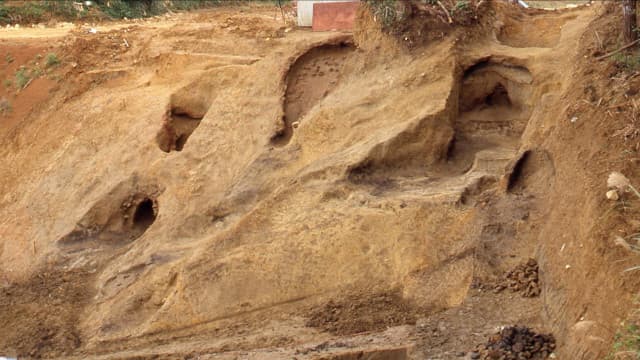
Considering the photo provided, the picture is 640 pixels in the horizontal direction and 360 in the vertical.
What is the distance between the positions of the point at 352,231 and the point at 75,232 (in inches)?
187

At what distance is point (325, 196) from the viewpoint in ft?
30.8

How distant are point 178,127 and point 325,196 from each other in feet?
13.7

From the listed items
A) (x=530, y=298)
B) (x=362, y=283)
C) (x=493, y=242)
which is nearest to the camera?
(x=530, y=298)

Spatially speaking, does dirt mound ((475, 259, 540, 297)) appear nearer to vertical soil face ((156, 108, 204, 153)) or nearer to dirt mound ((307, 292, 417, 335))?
dirt mound ((307, 292, 417, 335))

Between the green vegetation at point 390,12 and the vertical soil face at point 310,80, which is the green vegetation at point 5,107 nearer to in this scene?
the vertical soil face at point 310,80

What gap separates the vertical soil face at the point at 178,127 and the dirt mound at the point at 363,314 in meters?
4.73

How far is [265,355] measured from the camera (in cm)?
799

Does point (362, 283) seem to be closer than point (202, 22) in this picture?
Yes

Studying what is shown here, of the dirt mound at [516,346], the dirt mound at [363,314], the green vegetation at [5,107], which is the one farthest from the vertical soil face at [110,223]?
the dirt mound at [516,346]

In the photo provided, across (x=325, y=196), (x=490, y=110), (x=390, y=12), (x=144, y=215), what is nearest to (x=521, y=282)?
(x=325, y=196)

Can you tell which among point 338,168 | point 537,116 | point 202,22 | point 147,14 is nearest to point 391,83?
point 338,168

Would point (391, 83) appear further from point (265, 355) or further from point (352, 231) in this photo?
point (265, 355)

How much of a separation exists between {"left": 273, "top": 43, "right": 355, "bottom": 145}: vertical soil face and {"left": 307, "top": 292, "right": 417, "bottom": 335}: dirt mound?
114 inches

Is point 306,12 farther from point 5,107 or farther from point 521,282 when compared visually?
point 521,282
